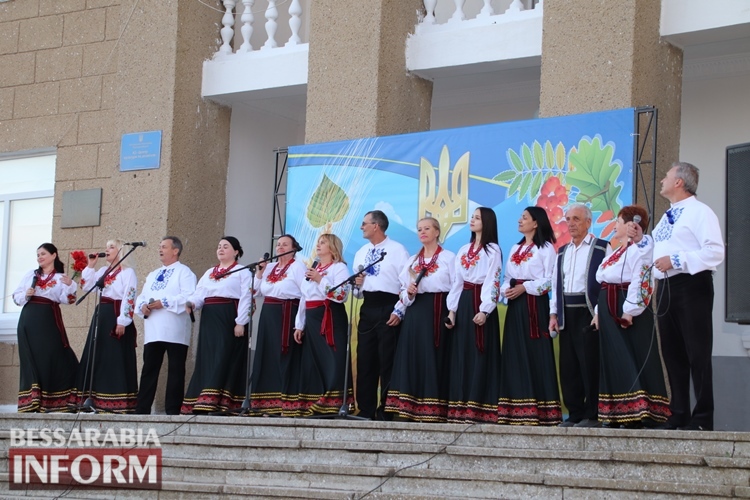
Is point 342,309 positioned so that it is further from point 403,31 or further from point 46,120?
point 46,120

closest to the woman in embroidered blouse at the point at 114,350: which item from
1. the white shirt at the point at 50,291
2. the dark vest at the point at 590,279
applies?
the white shirt at the point at 50,291

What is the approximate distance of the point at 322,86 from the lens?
10.9 meters

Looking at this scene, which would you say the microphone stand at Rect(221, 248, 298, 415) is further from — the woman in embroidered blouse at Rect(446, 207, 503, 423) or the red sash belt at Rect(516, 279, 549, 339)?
the red sash belt at Rect(516, 279, 549, 339)

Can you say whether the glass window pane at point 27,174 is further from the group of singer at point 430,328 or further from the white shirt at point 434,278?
the white shirt at point 434,278

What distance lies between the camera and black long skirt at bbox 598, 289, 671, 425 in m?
7.55

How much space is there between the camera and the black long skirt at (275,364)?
941cm

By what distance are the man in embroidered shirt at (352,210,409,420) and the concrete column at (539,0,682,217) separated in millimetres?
1857

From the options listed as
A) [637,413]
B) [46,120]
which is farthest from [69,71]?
[637,413]

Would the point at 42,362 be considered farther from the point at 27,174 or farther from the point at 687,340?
the point at 687,340

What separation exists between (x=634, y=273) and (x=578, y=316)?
0.58m

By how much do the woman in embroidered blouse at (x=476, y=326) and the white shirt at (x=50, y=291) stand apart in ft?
12.3

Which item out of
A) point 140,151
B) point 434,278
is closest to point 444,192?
point 434,278

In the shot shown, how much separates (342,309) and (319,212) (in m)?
1.47

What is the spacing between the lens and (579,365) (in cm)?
814
